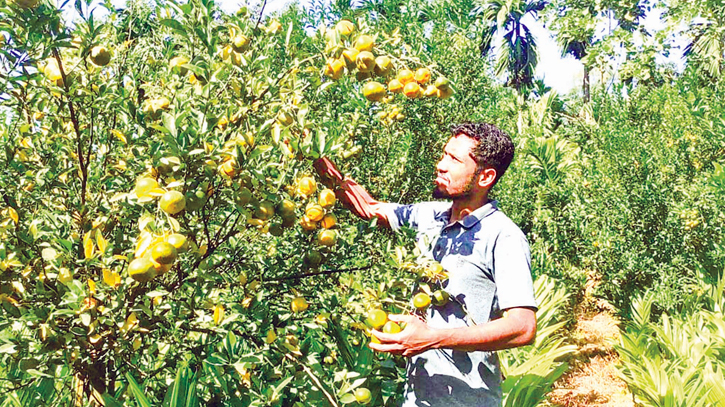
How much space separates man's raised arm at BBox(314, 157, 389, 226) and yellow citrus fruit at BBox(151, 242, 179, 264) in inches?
31.2

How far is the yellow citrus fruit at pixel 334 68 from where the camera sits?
1.34 metres

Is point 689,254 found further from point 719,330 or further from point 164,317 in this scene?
point 164,317

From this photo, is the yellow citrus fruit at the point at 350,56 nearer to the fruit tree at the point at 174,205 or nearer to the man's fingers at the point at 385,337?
the fruit tree at the point at 174,205

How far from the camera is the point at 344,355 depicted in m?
2.13

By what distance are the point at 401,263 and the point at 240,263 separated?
478mm

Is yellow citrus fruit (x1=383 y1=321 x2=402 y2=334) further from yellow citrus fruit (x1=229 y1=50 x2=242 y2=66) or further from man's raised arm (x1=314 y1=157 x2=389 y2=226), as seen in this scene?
yellow citrus fruit (x1=229 y1=50 x2=242 y2=66)

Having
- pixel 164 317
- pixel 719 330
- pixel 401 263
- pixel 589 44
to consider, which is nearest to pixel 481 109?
pixel 719 330

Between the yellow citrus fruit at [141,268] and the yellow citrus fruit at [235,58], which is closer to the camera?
the yellow citrus fruit at [141,268]

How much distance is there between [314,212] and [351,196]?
565 mm

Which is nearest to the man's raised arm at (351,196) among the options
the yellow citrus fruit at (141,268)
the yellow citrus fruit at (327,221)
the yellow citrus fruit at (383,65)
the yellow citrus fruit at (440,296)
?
the yellow citrus fruit at (327,221)

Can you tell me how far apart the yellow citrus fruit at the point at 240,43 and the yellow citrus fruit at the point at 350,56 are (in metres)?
0.24

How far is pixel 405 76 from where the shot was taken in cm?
152

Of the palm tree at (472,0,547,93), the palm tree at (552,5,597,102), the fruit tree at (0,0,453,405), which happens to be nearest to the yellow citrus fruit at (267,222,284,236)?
the fruit tree at (0,0,453,405)

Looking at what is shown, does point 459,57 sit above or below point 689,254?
above
